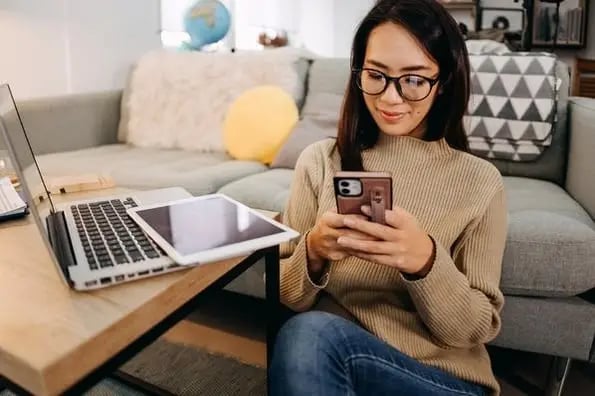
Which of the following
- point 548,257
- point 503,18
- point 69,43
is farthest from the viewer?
point 503,18

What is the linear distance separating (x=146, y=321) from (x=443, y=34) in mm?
625

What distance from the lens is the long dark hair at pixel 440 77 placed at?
35.0 inches

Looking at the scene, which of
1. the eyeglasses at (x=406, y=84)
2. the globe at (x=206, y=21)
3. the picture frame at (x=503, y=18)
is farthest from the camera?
the picture frame at (x=503, y=18)

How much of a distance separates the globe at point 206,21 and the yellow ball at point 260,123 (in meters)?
0.99

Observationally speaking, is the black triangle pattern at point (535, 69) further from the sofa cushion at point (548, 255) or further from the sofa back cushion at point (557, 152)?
the sofa cushion at point (548, 255)

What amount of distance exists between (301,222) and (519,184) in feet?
3.03

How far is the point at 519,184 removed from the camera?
1.65m

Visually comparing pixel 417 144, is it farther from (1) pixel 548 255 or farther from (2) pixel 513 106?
(2) pixel 513 106

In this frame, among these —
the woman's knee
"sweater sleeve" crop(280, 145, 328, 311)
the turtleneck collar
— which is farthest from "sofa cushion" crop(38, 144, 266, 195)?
the woman's knee

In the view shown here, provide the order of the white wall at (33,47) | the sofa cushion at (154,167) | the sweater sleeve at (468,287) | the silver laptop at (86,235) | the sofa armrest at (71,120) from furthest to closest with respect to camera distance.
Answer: the white wall at (33,47) → the sofa armrest at (71,120) → the sofa cushion at (154,167) → the sweater sleeve at (468,287) → the silver laptop at (86,235)

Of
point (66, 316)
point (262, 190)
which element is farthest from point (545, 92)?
point (66, 316)

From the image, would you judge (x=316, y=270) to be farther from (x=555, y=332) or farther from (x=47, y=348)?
(x=555, y=332)

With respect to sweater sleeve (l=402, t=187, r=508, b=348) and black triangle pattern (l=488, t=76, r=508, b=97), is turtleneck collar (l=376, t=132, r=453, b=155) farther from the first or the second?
black triangle pattern (l=488, t=76, r=508, b=97)

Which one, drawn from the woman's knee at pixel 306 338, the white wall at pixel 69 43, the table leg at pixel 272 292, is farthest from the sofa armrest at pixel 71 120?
the woman's knee at pixel 306 338
